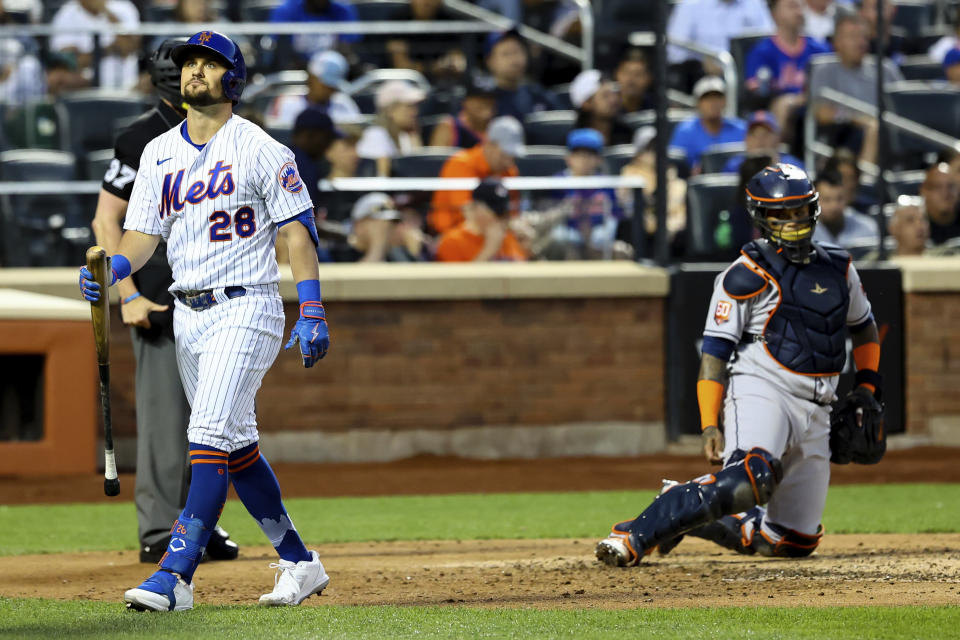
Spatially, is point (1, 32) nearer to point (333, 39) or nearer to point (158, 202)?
point (333, 39)

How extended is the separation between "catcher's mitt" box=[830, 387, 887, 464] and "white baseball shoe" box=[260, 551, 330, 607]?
7.57 feet

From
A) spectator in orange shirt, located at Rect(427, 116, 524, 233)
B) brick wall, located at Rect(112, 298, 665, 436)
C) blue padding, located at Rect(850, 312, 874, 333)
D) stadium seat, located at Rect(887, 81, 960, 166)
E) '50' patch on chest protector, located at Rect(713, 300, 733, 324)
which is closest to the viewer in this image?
'50' patch on chest protector, located at Rect(713, 300, 733, 324)

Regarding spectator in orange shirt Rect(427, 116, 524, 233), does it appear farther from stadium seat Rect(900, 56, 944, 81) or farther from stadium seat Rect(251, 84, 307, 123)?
A: stadium seat Rect(900, 56, 944, 81)

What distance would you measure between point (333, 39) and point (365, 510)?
18.2ft

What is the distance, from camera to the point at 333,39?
1271 centimetres

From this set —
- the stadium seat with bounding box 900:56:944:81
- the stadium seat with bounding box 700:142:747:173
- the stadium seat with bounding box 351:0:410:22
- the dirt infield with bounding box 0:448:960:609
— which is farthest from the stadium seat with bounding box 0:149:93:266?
the stadium seat with bounding box 900:56:944:81

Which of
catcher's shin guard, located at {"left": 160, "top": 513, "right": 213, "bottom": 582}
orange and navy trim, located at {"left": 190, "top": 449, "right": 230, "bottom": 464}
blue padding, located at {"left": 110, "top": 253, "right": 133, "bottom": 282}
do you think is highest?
blue padding, located at {"left": 110, "top": 253, "right": 133, "bottom": 282}

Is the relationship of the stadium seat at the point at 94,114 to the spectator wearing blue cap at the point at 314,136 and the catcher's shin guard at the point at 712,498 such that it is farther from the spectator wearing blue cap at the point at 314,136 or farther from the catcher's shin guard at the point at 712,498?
the catcher's shin guard at the point at 712,498

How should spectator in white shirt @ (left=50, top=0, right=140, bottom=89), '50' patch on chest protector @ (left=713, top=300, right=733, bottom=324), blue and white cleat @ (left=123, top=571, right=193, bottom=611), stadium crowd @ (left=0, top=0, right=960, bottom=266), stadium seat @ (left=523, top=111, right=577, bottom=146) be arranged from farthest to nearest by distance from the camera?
stadium seat @ (left=523, top=111, right=577, bottom=146), spectator in white shirt @ (left=50, top=0, right=140, bottom=89), stadium crowd @ (left=0, top=0, right=960, bottom=266), '50' patch on chest protector @ (left=713, top=300, right=733, bottom=324), blue and white cleat @ (left=123, top=571, right=193, bottom=611)

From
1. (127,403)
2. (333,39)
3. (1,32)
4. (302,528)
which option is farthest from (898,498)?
(1,32)

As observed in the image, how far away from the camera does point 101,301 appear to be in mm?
4809

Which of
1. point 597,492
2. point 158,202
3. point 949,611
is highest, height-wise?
point 158,202

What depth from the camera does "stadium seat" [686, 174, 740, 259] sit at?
1023cm

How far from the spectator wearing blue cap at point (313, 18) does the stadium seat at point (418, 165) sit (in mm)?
1978
